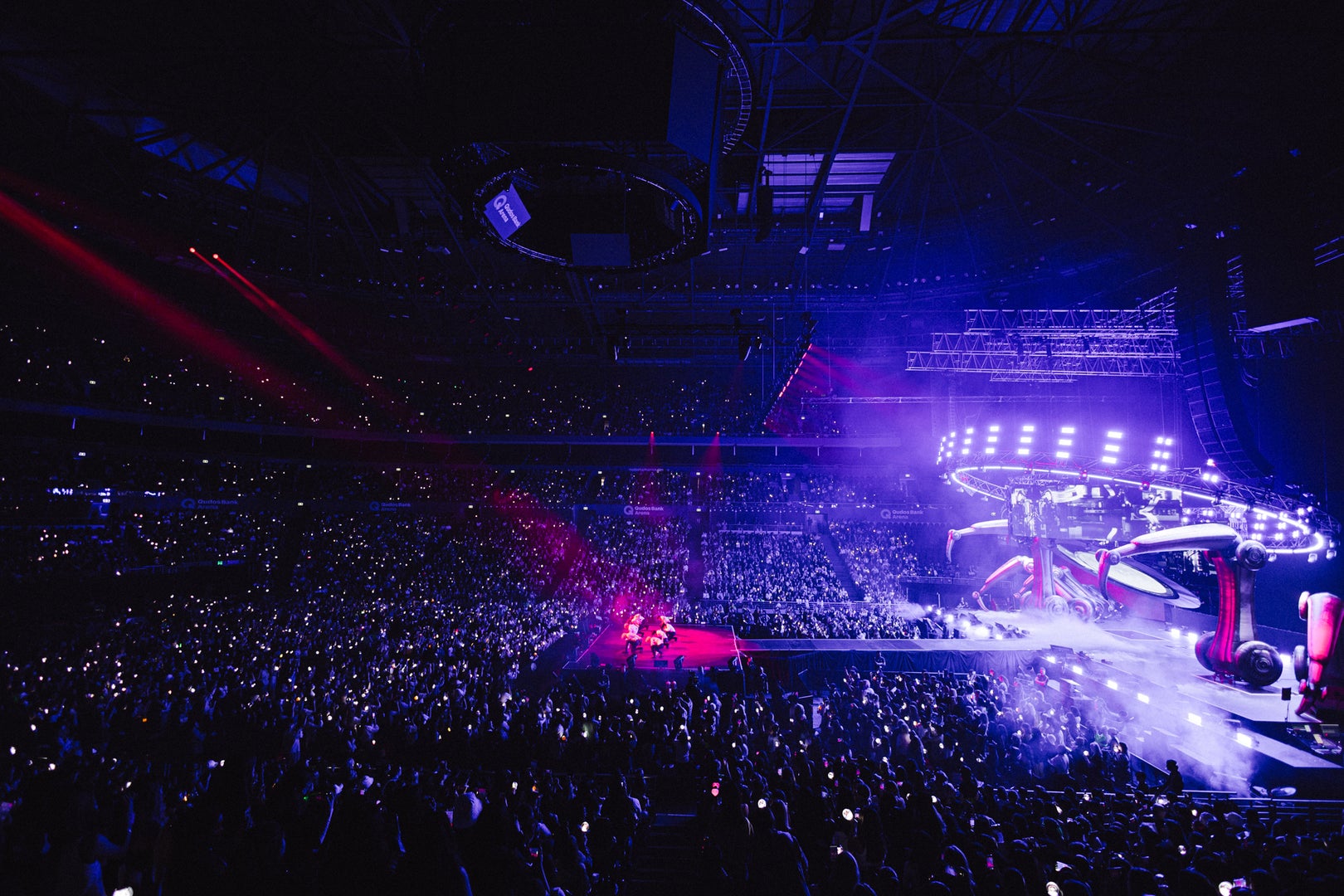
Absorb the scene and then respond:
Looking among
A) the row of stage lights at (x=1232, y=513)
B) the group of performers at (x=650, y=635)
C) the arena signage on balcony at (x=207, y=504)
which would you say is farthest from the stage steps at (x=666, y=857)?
the arena signage on balcony at (x=207, y=504)

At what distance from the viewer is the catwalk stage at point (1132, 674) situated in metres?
10.2

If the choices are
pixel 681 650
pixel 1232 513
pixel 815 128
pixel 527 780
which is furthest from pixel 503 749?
pixel 1232 513

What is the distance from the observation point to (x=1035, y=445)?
64.1 ft

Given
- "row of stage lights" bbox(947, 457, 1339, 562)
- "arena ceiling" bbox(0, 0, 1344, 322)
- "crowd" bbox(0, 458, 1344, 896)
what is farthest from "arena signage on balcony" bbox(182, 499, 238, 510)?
"row of stage lights" bbox(947, 457, 1339, 562)

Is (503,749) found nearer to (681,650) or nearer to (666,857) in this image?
(666,857)

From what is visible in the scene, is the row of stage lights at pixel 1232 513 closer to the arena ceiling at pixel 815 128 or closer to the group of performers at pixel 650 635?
the arena ceiling at pixel 815 128

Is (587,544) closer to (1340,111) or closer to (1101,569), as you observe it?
(1101,569)

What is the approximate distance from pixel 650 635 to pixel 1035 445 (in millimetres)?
14301

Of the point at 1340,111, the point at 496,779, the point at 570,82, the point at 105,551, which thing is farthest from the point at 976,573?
the point at 105,551

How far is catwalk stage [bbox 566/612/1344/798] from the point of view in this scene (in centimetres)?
1021

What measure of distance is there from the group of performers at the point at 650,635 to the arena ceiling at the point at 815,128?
996 centimetres

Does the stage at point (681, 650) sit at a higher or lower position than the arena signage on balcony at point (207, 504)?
lower

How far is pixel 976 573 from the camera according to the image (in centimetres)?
2545

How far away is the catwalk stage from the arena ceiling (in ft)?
28.6
